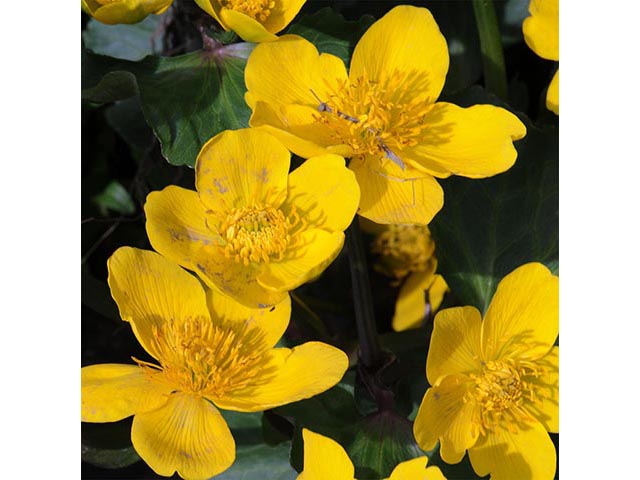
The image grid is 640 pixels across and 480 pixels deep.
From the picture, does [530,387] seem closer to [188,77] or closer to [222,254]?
[222,254]

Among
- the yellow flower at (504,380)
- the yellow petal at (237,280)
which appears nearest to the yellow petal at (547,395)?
the yellow flower at (504,380)

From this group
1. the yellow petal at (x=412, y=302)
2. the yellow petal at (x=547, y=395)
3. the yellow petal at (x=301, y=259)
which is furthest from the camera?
the yellow petal at (x=412, y=302)

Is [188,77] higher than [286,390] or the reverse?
higher

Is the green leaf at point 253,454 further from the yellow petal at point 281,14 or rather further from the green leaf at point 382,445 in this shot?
the yellow petal at point 281,14
